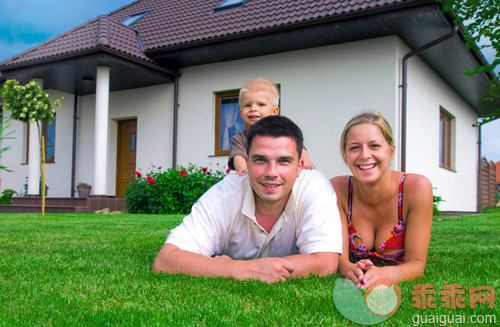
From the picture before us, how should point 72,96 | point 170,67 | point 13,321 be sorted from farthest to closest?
point 72,96 < point 170,67 < point 13,321

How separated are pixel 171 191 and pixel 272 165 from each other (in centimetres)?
805

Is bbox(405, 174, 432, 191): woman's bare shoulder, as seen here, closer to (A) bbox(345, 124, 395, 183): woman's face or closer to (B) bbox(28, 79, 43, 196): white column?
(A) bbox(345, 124, 395, 183): woman's face

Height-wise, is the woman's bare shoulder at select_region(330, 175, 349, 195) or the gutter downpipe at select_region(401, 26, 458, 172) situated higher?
the gutter downpipe at select_region(401, 26, 458, 172)

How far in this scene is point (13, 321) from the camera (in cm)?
164

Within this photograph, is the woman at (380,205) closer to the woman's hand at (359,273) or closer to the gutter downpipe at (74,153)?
the woman's hand at (359,273)

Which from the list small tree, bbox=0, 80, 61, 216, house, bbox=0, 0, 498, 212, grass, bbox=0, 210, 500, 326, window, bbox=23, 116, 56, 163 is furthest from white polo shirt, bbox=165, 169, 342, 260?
window, bbox=23, 116, 56, 163

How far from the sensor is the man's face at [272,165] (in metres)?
2.46

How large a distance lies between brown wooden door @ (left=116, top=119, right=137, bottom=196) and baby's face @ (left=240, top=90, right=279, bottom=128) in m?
10.2

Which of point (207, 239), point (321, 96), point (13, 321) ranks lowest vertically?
point (13, 321)

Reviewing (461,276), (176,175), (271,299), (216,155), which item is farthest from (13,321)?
(216,155)

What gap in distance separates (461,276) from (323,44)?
8.35 m

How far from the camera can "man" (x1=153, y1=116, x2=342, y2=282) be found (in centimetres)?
246

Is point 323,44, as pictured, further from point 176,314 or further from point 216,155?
point 176,314

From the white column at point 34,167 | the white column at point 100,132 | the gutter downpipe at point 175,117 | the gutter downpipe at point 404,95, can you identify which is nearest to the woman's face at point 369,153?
the gutter downpipe at point 404,95
